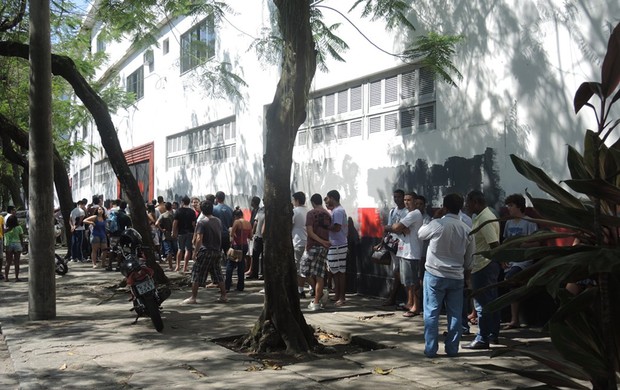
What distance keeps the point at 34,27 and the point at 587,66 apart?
7.78 meters

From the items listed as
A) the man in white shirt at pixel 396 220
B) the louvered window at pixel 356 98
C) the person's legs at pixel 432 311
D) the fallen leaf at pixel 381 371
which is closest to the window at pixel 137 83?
the louvered window at pixel 356 98

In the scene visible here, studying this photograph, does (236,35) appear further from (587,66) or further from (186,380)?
(186,380)

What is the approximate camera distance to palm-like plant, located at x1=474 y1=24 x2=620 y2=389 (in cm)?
221

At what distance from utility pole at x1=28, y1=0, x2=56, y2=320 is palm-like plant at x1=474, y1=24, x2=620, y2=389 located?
27.5 ft

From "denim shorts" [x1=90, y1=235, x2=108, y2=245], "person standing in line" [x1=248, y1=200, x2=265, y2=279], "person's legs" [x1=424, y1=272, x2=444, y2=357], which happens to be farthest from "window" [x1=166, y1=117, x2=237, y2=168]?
"person's legs" [x1=424, y1=272, x2=444, y2=357]

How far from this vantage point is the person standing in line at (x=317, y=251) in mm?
10094

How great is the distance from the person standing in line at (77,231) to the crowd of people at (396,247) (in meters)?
1.44

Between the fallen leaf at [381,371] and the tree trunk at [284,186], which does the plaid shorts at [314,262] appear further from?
the fallen leaf at [381,371]


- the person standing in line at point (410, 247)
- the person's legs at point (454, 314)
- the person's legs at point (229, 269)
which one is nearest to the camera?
the person's legs at point (454, 314)

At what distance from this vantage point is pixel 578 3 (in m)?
8.38

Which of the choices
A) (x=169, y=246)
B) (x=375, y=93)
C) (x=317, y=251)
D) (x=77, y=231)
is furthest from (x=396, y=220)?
(x=77, y=231)

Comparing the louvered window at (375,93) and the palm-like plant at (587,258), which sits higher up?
the louvered window at (375,93)

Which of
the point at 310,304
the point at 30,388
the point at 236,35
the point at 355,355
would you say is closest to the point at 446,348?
the point at 355,355

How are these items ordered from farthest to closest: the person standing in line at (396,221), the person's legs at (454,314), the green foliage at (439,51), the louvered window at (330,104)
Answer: the louvered window at (330,104)
the person standing in line at (396,221)
the green foliage at (439,51)
the person's legs at (454,314)
